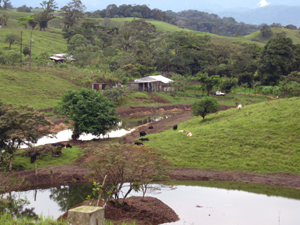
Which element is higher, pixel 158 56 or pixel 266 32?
pixel 266 32

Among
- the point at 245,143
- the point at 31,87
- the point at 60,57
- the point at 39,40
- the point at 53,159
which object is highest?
the point at 39,40

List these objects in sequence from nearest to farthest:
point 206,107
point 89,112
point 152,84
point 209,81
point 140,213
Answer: point 140,213 < point 89,112 < point 206,107 < point 209,81 < point 152,84

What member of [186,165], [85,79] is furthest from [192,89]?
[186,165]

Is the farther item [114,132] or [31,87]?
[31,87]

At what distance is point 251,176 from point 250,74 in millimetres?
54221

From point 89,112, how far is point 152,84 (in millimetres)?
39613

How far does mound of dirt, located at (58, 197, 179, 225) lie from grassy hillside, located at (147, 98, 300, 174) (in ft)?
23.6

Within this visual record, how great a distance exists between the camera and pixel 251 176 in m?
19.6

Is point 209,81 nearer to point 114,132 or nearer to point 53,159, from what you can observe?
point 114,132

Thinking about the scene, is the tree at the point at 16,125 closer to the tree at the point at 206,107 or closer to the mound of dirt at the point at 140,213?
the mound of dirt at the point at 140,213

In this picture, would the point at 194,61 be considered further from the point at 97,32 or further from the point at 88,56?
the point at 97,32

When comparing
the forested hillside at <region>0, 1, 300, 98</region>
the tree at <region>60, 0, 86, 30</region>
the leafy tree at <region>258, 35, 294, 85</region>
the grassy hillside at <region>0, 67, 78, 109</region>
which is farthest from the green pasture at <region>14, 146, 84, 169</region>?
the tree at <region>60, 0, 86, 30</region>

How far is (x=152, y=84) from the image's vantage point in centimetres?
6694

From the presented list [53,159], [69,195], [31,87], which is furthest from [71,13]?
[69,195]
